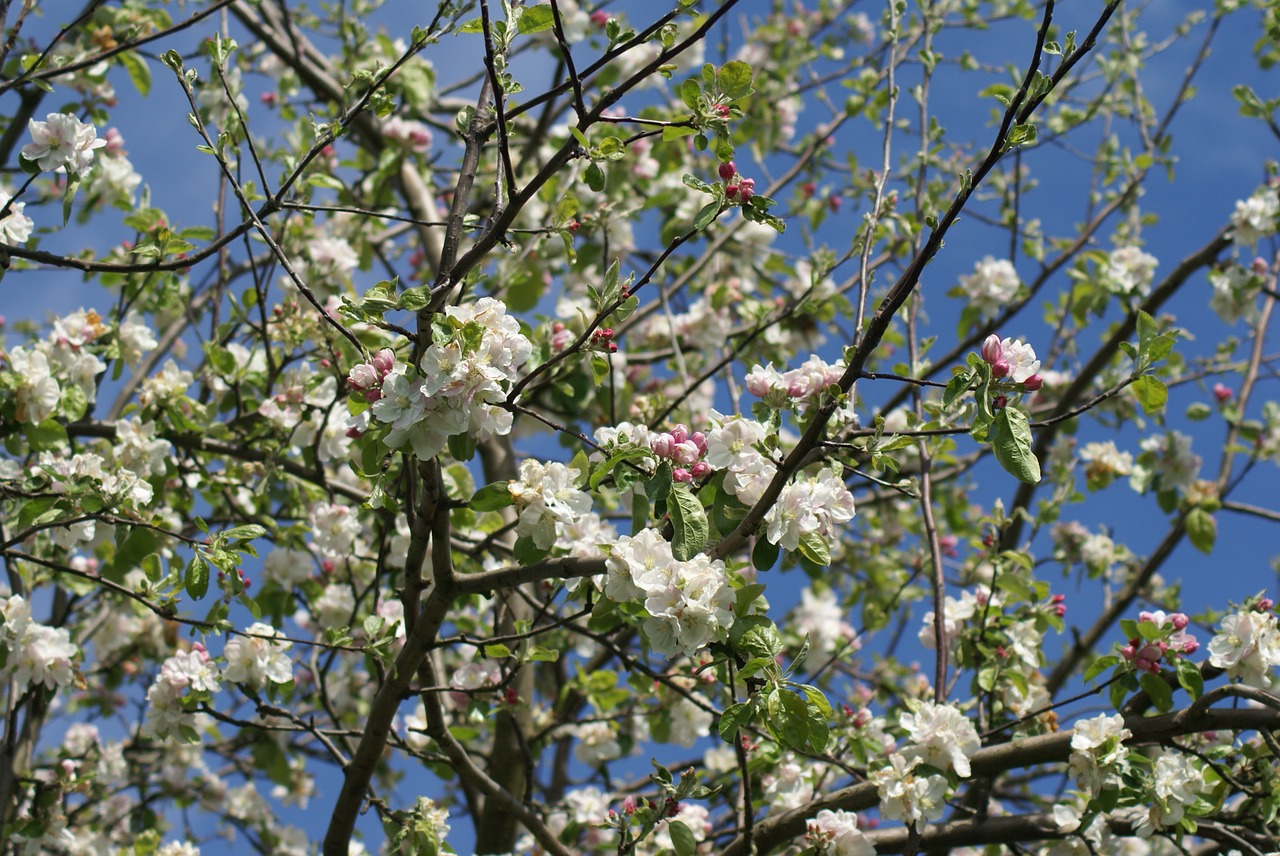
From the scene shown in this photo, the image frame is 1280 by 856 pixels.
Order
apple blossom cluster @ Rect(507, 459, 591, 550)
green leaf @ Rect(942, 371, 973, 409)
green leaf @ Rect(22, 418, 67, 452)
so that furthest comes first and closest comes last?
green leaf @ Rect(22, 418, 67, 452) → apple blossom cluster @ Rect(507, 459, 591, 550) → green leaf @ Rect(942, 371, 973, 409)

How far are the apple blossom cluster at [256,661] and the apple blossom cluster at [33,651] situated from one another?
1.31ft

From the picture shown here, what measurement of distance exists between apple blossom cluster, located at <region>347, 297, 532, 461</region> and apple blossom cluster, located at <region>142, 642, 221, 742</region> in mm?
1209

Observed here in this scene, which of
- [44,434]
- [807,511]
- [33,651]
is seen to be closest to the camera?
[807,511]

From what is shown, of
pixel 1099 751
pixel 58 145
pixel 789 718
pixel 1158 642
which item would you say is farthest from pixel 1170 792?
pixel 58 145

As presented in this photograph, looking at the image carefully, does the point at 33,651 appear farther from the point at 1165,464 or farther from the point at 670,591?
the point at 1165,464

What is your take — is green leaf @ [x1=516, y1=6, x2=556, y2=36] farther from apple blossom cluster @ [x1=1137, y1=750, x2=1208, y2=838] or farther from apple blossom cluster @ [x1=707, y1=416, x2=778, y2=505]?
apple blossom cluster @ [x1=1137, y1=750, x2=1208, y2=838]

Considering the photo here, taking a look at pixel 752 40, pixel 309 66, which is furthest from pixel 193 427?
pixel 752 40

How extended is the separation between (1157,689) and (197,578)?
202cm

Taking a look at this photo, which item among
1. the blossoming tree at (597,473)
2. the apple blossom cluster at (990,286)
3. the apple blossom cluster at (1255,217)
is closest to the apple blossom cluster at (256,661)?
the blossoming tree at (597,473)

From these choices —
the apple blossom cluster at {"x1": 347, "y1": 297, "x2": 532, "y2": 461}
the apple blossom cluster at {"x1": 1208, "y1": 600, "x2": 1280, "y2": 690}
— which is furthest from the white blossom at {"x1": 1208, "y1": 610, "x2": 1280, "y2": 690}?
the apple blossom cluster at {"x1": 347, "y1": 297, "x2": 532, "y2": 461}

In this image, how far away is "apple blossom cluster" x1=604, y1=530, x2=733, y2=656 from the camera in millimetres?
1753

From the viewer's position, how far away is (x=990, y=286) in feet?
14.3

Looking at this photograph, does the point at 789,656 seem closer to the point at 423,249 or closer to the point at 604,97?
the point at 423,249

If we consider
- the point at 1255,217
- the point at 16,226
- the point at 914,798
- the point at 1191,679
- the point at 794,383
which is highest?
the point at 1255,217
